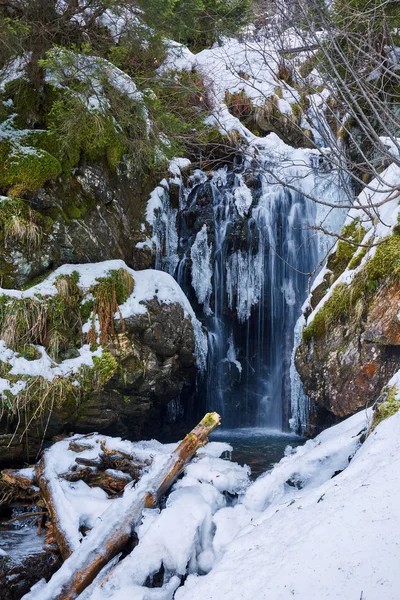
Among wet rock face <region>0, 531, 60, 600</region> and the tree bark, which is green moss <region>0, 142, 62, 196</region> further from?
wet rock face <region>0, 531, 60, 600</region>

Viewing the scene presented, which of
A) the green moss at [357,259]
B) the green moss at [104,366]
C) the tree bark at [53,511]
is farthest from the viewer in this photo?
the green moss at [104,366]

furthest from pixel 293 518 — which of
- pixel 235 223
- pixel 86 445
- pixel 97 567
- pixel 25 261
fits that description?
pixel 235 223

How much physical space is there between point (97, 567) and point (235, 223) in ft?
23.5

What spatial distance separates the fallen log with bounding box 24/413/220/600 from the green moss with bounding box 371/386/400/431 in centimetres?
179

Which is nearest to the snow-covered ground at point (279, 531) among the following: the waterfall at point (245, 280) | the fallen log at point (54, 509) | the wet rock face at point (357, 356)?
the fallen log at point (54, 509)

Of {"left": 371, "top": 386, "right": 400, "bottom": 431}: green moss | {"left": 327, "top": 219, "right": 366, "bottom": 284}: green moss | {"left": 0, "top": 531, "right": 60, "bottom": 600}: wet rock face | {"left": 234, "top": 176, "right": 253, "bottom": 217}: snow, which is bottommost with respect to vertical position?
{"left": 0, "top": 531, "right": 60, "bottom": 600}: wet rock face

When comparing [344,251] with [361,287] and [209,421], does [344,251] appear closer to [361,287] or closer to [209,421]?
[361,287]

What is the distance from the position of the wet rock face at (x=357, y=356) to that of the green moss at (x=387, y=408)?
166 centimetres

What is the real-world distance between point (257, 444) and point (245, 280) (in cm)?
333

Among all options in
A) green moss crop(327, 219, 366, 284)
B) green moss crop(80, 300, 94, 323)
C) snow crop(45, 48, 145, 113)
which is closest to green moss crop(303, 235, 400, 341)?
green moss crop(327, 219, 366, 284)

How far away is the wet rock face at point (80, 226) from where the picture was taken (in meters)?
6.12

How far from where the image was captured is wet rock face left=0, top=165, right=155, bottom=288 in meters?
6.12

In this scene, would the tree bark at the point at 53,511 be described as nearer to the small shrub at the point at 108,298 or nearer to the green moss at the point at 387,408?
the small shrub at the point at 108,298

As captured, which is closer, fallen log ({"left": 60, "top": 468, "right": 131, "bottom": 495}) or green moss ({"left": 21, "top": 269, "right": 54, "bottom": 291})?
fallen log ({"left": 60, "top": 468, "right": 131, "bottom": 495})
